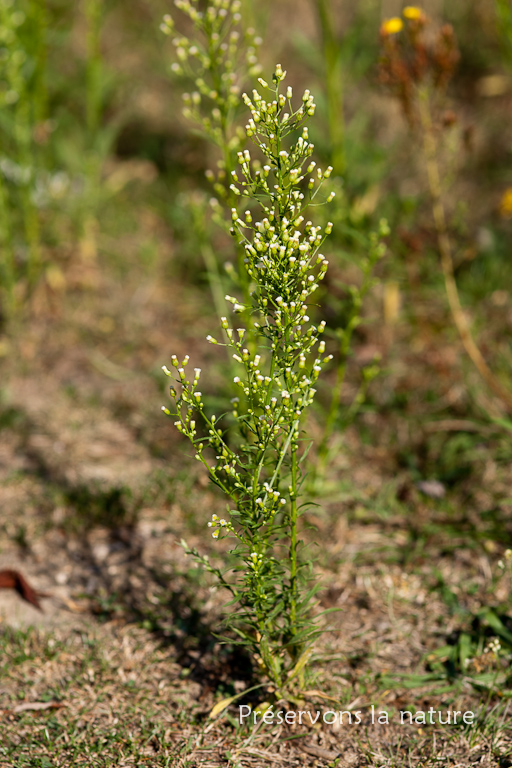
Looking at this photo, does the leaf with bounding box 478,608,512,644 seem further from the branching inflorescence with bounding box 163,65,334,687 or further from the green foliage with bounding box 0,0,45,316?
the green foliage with bounding box 0,0,45,316

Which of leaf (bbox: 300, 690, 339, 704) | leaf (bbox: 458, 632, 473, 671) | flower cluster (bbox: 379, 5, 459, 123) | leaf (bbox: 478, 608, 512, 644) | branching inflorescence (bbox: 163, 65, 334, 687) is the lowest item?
leaf (bbox: 300, 690, 339, 704)

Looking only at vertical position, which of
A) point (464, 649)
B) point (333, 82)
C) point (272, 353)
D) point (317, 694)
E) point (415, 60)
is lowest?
point (317, 694)

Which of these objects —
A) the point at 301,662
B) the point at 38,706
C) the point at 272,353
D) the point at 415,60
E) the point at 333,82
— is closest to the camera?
the point at 272,353

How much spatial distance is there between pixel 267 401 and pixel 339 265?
2571mm

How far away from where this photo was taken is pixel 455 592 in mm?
2725

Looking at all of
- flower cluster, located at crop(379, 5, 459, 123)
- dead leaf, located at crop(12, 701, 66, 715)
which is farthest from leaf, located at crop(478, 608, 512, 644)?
flower cluster, located at crop(379, 5, 459, 123)

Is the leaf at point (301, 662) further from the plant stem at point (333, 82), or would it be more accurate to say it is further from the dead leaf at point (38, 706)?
the plant stem at point (333, 82)

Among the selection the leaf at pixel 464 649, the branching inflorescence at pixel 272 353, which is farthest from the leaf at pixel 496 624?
the branching inflorescence at pixel 272 353

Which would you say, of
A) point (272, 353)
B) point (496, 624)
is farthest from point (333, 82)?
point (496, 624)

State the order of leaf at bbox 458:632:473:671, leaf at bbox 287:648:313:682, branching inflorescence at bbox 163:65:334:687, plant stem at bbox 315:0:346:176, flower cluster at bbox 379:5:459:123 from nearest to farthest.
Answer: branching inflorescence at bbox 163:65:334:687 < leaf at bbox 287:648:313:682 < leaf at bbox 458:632:473:671 < flower cluster at bbox 379:5:459:123 < plant stem at bbox 315:0:346:176

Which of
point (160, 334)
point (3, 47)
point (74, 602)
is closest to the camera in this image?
point (74, 602)

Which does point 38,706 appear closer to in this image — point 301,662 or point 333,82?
point 301,662

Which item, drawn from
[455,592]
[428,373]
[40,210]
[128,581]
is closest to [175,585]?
[128,581]

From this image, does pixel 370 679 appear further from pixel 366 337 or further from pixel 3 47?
pixel 3 47
